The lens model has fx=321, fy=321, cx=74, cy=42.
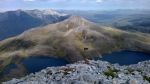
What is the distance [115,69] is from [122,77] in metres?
8.01

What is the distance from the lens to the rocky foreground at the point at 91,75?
62.2m

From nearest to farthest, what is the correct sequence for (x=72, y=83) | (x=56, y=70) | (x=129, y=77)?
1. (x=72, y=83)
2. (x=129, y=77)
3. (x=56, y=70)

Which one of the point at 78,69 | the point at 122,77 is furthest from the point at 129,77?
the point at 78,69

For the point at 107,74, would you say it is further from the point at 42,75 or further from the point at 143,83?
the point at 42,75

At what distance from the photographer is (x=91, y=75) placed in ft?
208

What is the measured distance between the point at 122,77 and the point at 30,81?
18.9 metres

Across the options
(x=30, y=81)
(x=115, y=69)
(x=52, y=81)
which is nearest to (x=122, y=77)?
(x=115, y=69)

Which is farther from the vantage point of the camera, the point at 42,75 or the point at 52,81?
the point at 42,75

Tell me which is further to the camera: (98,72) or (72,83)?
(98,72)

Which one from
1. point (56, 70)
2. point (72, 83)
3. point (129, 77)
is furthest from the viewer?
point (56, 70)

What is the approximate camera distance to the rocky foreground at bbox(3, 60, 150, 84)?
204ft

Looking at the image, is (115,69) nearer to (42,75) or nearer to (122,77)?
(122,77)

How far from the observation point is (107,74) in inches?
2657

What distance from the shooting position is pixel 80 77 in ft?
207
